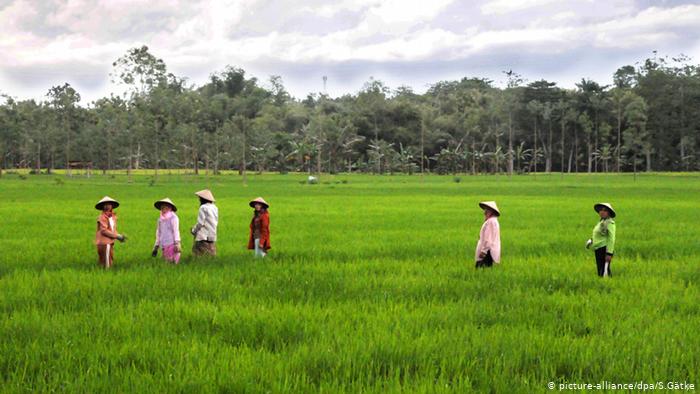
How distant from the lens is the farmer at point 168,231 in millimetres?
9211

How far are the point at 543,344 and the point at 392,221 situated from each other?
44.7 feet

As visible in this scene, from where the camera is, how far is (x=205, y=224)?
31.3ft

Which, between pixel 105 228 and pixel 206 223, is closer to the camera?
pixel 105 228

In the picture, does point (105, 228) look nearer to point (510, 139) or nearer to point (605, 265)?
point (605, 265)

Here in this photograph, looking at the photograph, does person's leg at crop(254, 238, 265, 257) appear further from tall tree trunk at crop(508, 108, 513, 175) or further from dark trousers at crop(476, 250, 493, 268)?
tall tree trunk at crop(508, 108, 513, 175)

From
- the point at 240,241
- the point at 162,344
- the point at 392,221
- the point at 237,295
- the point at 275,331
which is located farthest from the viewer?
the point at 392,221

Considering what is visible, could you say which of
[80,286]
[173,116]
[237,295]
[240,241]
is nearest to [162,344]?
[237,295]

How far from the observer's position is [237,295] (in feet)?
24.2

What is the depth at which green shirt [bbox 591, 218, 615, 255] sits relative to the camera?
8.48 m

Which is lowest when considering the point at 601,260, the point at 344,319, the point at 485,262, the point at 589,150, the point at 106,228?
the point at 344,319

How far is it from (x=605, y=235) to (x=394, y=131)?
262 feet

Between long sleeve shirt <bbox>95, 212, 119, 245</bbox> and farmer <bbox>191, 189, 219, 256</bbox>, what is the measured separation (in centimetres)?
114

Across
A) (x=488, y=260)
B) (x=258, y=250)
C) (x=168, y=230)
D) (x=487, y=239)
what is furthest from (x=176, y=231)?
(x=488, y=260)

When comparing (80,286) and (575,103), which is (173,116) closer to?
(575,103)
